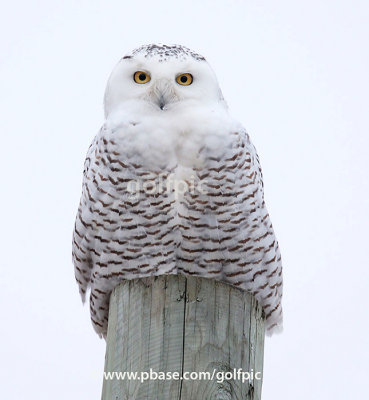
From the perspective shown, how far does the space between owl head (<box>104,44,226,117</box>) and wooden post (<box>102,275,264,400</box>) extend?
1428mm

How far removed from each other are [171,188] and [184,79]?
73 cm

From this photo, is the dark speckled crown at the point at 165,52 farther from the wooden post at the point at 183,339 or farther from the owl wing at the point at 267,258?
the wooden post at the point at 183,339

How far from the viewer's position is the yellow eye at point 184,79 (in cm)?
433

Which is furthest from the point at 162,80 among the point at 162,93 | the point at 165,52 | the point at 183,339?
the point at 183,339

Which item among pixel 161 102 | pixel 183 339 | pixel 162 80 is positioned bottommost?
pixel 183 339

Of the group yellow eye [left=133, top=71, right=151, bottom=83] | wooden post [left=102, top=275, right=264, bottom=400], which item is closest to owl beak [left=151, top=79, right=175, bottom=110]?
yellow eye [left=133, top=71, right=151, bottom=83]

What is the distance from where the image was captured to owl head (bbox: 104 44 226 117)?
4242 mm

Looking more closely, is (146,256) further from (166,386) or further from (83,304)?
(166,386)

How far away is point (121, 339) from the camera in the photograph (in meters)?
2.98

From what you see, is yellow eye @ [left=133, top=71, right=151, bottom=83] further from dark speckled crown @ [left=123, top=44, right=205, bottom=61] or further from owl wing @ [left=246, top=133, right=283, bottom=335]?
owl wing @ [left=246, top=133, right=283, bottom=335]

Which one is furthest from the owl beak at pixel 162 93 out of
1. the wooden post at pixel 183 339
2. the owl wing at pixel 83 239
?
the wooden post at pixel 183 339

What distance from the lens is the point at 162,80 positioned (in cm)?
427

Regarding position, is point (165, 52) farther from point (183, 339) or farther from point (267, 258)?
point (183, 339)

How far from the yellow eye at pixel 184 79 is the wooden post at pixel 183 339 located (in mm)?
1567
